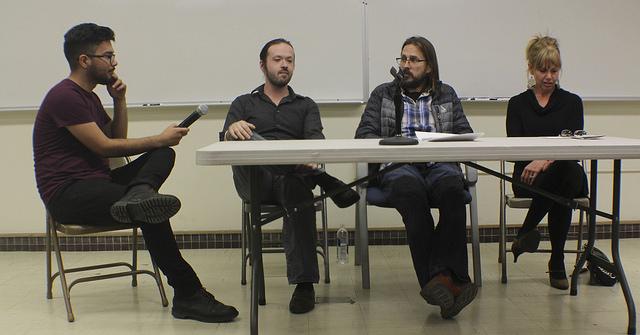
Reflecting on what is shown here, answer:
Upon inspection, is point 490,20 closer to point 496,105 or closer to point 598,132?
point 496,105

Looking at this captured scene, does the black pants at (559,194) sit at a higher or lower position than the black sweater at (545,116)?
lower

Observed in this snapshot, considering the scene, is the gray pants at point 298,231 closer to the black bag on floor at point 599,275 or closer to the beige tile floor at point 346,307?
the beige tile floor at point 346,307

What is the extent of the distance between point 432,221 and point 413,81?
29.0 inches

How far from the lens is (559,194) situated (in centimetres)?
262

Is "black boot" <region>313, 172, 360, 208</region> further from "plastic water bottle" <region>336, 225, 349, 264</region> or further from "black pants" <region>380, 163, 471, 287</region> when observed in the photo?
"plastic water bottle" <region>336, 225, 349, 264</region>

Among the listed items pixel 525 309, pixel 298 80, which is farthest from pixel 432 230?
pixel 298 80

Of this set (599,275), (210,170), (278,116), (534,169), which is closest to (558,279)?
(599,275)

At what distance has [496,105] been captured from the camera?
3580mm

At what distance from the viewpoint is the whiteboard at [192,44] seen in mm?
3445

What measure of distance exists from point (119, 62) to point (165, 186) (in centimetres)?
77

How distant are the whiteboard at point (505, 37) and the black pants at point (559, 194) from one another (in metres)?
0.93

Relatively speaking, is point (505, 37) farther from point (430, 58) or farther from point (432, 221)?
point (432, 221)

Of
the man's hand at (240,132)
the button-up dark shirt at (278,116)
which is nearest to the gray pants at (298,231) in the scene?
the man's hand at (240,132)

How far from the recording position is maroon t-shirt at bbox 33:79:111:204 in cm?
234
